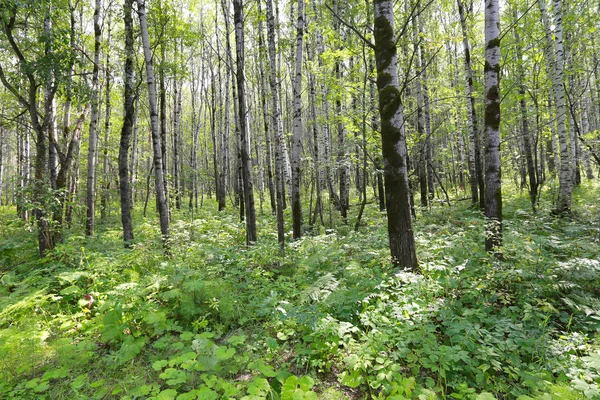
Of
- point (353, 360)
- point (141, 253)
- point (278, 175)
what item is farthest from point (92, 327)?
point (278, 175)

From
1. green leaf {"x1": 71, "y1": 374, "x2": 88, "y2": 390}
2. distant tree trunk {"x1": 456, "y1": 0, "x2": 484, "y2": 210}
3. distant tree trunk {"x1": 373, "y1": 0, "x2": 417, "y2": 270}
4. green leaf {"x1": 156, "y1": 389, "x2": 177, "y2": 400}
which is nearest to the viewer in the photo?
green leaf {"x1": 156, "y1": 389, "x2": 177, "y2": 400}

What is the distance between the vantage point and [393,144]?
4.75 m

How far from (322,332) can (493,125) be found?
4.84 meters

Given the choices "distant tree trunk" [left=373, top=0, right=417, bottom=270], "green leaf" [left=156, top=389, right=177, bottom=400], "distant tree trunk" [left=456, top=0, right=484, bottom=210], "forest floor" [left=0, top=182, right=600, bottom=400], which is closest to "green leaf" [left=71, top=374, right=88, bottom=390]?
"forest floor" [left=0, top=182, right=600, bottom=400]

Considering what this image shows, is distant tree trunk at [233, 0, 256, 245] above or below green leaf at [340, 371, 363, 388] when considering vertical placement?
above

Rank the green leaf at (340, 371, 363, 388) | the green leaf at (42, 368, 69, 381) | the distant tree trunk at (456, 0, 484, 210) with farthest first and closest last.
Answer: the distant tree trunk at (456, 0, 484, 210)
the green leaf at (42, 368, 69, 381)
the green leaf at (340, 371, 363, 388)

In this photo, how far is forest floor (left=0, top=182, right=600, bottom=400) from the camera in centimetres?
288

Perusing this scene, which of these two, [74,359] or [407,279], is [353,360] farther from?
[74,359]

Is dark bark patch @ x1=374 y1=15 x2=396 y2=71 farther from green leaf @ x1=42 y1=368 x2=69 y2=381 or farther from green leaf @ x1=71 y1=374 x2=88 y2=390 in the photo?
green leaf @ x1=42 y1=368 x2=69 y2=381

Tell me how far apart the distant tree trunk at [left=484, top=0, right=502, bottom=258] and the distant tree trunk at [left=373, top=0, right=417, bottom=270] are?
1816 mm

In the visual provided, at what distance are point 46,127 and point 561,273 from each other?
1157 centimetres

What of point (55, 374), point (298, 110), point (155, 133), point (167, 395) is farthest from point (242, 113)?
point (167, 395)

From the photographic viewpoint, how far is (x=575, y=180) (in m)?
15.2

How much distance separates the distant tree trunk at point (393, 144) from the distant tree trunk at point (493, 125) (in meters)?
1.82
